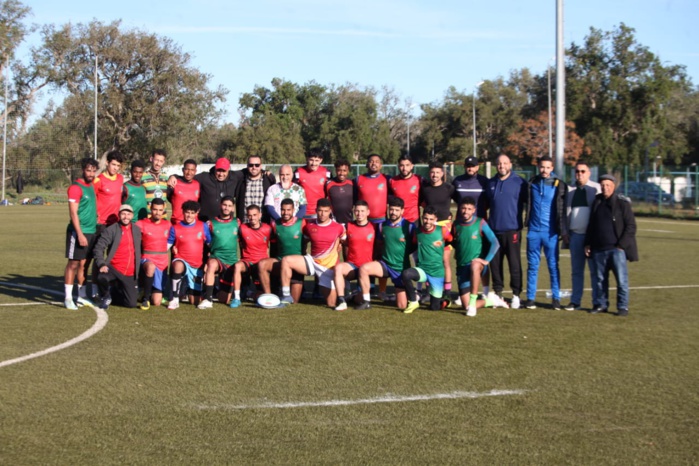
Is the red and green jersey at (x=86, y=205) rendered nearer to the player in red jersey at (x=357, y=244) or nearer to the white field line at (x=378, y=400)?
the player in red jersey at (x=357, y=244)

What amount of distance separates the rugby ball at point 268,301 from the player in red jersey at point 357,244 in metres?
0.76

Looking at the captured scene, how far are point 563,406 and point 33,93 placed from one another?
2391 inches

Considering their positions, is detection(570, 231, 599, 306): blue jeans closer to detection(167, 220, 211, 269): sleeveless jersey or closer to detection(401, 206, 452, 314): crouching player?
detection(401, 206, 452, 314): crouching player

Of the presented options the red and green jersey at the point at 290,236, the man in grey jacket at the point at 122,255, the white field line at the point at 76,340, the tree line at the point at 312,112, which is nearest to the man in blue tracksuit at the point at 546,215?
the red and green jersey at the point at 290,236

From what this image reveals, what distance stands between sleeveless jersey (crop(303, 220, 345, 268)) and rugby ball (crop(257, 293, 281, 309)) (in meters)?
0.72

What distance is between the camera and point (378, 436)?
4879 mm

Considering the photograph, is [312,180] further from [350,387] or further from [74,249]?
[350,387]

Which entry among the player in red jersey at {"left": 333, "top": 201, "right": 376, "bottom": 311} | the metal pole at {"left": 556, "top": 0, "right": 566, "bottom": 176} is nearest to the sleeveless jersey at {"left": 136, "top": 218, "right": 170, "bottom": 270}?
the player in red jersey at {"left": 333, "top": 201, "right": 376, "bottom": 311}

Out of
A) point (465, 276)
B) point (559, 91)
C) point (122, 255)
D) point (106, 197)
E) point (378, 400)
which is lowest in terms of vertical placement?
point (378, 400)

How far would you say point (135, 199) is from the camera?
399 inches

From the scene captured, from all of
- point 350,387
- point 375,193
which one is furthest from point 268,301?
point 350,387

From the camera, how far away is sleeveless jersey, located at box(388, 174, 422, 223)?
1016cm

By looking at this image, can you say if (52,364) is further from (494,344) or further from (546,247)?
(546,247)

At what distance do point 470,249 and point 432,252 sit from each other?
1.52ft
